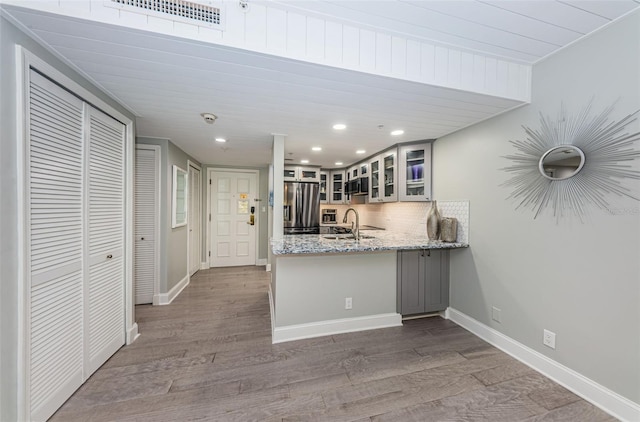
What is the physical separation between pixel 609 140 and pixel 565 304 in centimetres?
119

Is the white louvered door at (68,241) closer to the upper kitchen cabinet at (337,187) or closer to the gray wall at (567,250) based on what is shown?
the gray wall at (567,250)

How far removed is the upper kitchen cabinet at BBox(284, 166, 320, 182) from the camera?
4.62m

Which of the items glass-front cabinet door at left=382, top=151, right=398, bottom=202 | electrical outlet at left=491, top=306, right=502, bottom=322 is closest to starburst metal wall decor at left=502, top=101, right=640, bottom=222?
electrical outlet at left=491, top=306, right=502, bottom=322

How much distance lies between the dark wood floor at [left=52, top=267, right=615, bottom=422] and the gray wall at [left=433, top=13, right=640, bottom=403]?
355 millimetres

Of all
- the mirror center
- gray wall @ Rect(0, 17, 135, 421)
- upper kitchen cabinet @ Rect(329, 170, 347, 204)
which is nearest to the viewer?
gray wall @ Rect(0, 17, 135, 421)

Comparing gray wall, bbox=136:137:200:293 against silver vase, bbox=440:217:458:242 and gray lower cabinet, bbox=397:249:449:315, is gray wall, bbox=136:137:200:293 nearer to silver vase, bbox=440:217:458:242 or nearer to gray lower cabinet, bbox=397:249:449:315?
gray lower cabinet, bbox=397:249:449:315

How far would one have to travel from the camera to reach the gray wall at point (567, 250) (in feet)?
4.86

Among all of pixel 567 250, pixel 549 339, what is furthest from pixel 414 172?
pixel 549 339

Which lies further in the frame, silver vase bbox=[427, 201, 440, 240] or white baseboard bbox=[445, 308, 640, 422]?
silver vase bbox=[427, 201, 440, 240]

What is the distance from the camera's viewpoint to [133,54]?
1.41 meters

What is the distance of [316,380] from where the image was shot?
71.8 inches

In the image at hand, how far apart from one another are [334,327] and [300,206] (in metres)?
2.55

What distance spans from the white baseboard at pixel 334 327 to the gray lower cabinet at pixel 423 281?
195 millimetres

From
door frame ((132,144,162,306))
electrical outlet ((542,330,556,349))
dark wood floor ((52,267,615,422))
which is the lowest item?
dark wood floor ((52,267,615,422))
